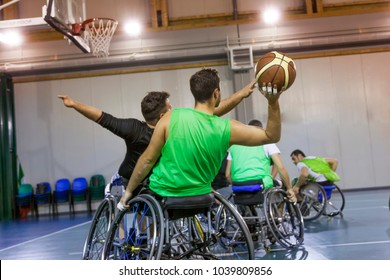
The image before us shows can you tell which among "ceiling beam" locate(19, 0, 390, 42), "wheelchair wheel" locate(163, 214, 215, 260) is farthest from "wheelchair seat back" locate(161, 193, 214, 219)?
"ceiling beam" locate(19, 0, 390, 42)

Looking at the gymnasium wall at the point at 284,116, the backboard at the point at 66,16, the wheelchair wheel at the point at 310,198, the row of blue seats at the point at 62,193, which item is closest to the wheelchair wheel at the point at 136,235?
the wheelchair wheel at the point at 310,198

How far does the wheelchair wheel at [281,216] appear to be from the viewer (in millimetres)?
3488

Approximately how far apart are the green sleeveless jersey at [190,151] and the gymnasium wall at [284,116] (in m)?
7.58

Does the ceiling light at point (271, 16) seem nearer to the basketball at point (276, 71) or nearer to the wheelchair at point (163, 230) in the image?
the basketball at point (276, 71)

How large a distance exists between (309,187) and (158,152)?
12.0ft

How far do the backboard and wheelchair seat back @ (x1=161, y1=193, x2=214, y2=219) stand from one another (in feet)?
15.7

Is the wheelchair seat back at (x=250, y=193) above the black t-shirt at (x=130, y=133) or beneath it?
beneath

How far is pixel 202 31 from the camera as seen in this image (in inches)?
384

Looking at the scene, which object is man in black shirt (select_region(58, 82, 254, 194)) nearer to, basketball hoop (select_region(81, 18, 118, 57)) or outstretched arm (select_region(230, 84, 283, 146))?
outstretched arm (select_region(230, 84, 283, 146))

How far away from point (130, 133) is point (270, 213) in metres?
1.53

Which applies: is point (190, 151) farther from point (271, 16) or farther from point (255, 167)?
point (271, 16)

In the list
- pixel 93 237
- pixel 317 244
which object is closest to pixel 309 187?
pixel 317 244

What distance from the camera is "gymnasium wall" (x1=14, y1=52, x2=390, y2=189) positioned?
377 inches

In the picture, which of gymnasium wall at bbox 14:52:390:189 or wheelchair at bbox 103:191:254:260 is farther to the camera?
gymnasium wall at bbox 14:52:390:189
